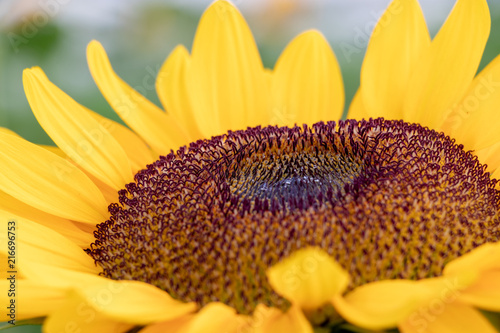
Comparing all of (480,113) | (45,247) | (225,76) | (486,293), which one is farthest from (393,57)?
(45,247)

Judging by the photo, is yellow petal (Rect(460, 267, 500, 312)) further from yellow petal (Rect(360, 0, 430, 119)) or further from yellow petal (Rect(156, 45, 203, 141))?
yellow petal (Rect(156, 45, 203, 141))

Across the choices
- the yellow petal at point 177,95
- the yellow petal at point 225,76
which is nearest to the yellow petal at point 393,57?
the yellow petal at point 225,76

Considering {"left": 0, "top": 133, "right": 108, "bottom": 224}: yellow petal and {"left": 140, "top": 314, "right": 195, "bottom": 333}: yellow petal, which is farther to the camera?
{"left": 0, "top": 133, "right": 108, "bottom": 224}: yellow petal

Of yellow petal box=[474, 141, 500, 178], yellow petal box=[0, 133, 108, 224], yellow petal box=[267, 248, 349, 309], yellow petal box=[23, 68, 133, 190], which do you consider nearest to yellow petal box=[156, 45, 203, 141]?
yellow petal box=[23, 68, 133, 190]

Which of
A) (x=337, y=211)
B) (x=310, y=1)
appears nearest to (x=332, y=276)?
(x=337, y=211)

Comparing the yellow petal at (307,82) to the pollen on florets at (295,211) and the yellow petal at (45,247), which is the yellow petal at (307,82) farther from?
the yellow petal at (45,247)

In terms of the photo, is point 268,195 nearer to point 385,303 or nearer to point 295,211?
point 295,211

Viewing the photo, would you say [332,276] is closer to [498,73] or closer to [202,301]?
[202,301]

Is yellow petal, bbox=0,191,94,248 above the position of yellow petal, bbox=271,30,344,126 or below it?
below
